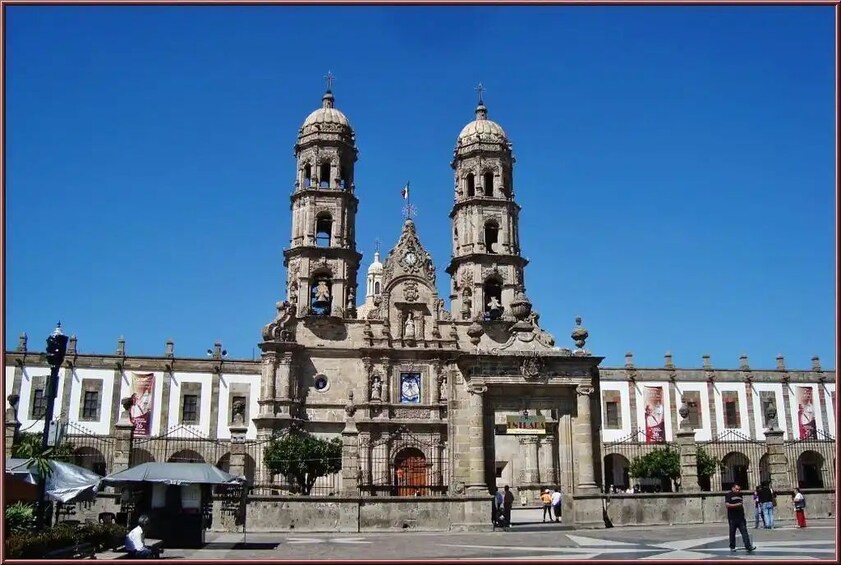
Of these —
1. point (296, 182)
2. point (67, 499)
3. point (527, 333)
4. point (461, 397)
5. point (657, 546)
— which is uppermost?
point (296, 182)

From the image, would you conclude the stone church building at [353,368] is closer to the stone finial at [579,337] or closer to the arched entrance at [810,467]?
the arched entrance at [810,467]

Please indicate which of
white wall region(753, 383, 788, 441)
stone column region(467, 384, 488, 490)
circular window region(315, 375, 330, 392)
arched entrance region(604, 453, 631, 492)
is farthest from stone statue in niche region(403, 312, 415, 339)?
white wall region(753, 383, 788, 441)

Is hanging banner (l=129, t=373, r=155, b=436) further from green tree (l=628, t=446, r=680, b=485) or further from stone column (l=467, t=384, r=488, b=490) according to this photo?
stone column (l=467, t=384, r=488, b=490)

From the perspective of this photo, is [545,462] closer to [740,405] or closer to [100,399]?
[740,405]

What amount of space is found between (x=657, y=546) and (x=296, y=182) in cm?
3683

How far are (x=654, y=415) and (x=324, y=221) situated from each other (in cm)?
2581

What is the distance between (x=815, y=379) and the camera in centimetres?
5834

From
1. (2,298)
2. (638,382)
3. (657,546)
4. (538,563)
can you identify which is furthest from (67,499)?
(638,382)

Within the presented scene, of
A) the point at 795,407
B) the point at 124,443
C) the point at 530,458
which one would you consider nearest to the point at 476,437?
the point at 124,443

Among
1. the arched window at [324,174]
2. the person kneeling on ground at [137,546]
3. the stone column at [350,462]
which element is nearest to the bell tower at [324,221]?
the arched window at [324,174]

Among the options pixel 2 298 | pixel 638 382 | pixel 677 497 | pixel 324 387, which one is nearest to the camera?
pixel 2 298

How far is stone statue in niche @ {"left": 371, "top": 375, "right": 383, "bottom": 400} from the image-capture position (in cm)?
4550

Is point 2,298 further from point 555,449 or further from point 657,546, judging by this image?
point 555,449

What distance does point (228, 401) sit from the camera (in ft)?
170
